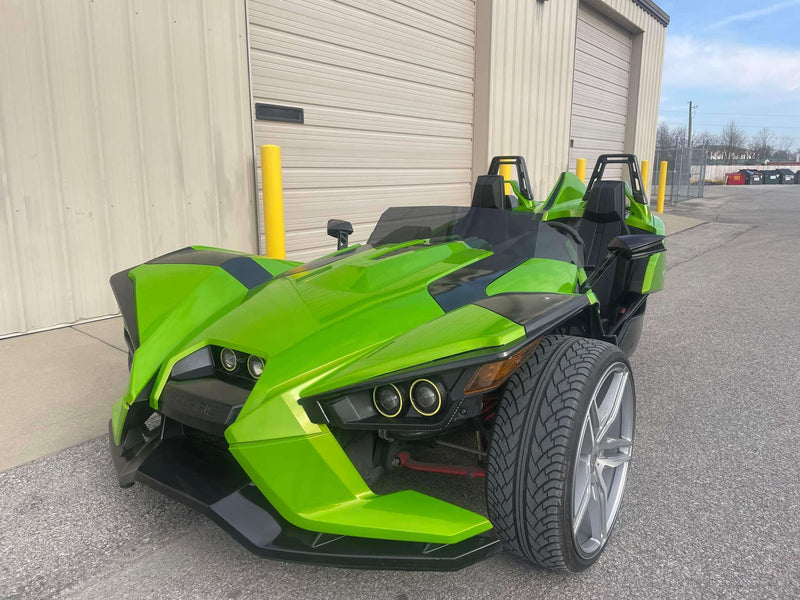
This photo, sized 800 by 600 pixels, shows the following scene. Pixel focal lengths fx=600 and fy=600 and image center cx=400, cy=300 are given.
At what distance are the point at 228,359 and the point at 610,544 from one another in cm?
149

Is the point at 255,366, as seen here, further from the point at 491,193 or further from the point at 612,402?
the point at 491,193

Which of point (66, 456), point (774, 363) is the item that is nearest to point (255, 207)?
point (66, 456)

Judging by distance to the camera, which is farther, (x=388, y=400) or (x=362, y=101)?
(x=362, y=101)

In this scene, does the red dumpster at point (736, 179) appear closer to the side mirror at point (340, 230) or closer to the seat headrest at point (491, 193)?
the seat headrest at point (491, 193)

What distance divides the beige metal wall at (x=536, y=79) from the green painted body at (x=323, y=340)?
7.19 m

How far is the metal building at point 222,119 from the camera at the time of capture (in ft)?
14.6

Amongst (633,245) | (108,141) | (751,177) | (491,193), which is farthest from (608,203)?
(751,177)

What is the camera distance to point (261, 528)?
167cm

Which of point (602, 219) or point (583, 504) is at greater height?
point (602, 219)

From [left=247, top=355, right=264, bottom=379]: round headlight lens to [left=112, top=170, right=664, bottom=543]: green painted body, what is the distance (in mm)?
51

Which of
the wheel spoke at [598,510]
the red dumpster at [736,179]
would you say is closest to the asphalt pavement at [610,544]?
the wheel spoke at [598,510]

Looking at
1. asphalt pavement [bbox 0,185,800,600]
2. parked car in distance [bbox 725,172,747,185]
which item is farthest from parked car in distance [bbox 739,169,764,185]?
asphalt pavement [bbox 0,185,800,600]

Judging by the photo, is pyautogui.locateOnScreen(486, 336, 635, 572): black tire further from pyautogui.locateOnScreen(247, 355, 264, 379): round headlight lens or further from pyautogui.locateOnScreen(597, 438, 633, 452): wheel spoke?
pyautogui.locateOnScreen(247, 355, 264, 379): round headlight lens

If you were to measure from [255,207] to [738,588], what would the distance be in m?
5.19
